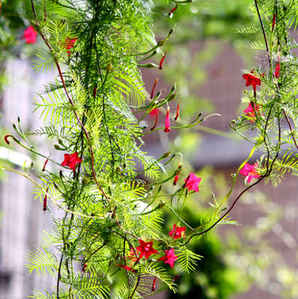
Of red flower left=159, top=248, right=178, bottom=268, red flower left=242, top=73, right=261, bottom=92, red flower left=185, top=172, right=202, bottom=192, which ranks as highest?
red flower left=242, top=73, right=261, bottom=92

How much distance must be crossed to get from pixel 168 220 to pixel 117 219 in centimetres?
140

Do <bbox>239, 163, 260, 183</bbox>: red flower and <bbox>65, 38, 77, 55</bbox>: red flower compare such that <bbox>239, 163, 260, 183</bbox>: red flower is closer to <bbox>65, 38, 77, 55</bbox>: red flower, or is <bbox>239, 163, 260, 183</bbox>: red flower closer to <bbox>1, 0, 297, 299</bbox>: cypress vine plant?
<bbox>1, 0, 297, 299</bbox>: cypress vine plant

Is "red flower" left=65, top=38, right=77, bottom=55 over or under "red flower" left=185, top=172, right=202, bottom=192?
over

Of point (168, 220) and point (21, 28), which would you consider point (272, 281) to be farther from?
point (21, 28)

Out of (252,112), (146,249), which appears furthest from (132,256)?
(252,112)

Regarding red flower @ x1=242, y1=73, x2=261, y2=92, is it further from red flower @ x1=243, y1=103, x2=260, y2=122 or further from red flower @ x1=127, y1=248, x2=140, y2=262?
red flower @ x1=127, y1=248, x2=140, y2=262

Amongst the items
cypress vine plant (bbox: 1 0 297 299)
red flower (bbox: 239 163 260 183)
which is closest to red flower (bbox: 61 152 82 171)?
cypress vine plant (bbox: 1 0 297 299)

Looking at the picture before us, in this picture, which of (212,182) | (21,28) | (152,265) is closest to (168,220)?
(212,182)

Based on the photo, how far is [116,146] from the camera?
1.12 ft

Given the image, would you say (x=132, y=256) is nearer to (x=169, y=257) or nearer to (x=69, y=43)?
(x=169, y=257)

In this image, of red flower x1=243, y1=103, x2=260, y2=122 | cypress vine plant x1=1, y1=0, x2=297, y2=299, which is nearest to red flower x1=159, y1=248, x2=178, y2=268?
cypress vine plant x1=1, y1=0, x2=297, y2=299

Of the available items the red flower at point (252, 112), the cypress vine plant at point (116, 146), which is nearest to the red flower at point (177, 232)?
the cypress vine plant at point (116, 146)

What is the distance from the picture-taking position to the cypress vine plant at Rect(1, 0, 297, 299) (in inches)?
12.6

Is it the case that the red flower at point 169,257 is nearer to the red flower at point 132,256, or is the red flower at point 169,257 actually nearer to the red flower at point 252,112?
the red flower at point 132,256
